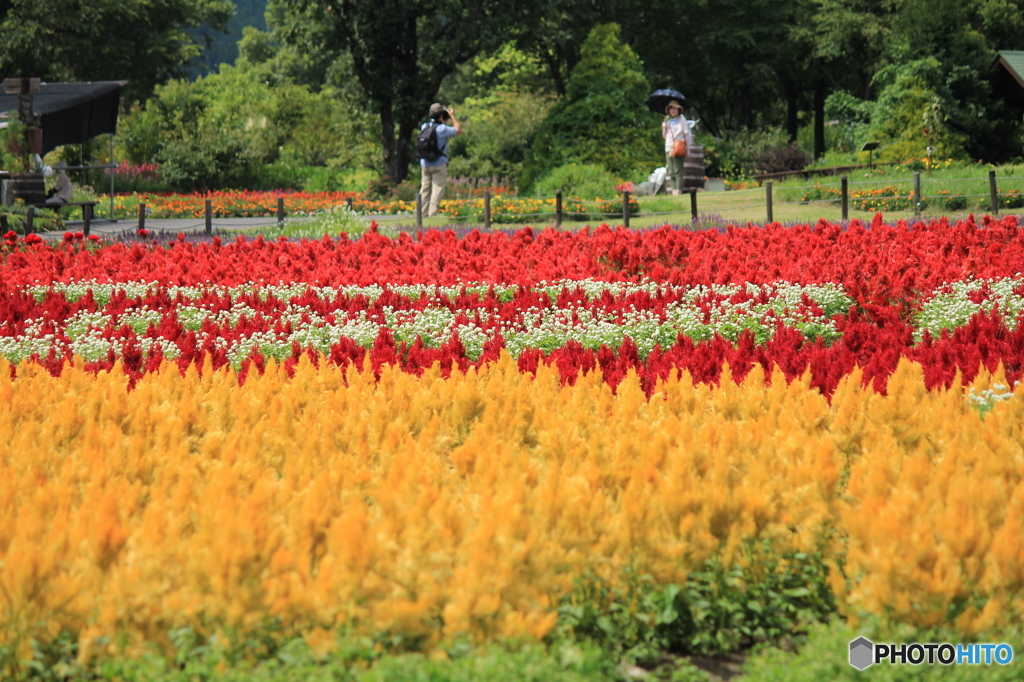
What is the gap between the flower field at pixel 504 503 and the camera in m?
3.17

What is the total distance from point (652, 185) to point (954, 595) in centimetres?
2764

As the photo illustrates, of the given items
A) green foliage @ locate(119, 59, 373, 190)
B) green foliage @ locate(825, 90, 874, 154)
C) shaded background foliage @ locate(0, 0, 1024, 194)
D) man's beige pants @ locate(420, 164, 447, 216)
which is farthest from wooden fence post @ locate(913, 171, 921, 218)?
green foliage @ locate(119, 59, 373, 190)

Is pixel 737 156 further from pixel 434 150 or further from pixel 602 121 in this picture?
pixel 434 150

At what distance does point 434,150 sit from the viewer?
25188 millimetres

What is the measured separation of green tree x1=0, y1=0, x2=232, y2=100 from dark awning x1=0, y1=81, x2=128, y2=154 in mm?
10485

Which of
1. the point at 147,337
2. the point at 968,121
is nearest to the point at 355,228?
the point at 147,337

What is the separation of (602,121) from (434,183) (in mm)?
10204

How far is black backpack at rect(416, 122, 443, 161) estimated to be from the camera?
24.9 meters

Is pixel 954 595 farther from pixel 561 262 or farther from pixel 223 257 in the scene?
pixel 223 257

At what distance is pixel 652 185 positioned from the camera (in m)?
30.3

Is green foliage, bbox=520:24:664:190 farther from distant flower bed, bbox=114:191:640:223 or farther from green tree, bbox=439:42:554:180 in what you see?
distant flower bed, bbox=114:191:640:223

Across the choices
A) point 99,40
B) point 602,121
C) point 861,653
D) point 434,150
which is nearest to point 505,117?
point 602,121

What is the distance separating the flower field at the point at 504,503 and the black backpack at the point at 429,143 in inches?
704

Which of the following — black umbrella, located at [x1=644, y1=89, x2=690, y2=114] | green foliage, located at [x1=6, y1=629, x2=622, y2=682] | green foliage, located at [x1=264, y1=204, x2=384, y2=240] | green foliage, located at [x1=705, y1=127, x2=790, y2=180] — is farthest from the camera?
green foliage, located at [x1=705, y1=127, x2=790, y2=180]
